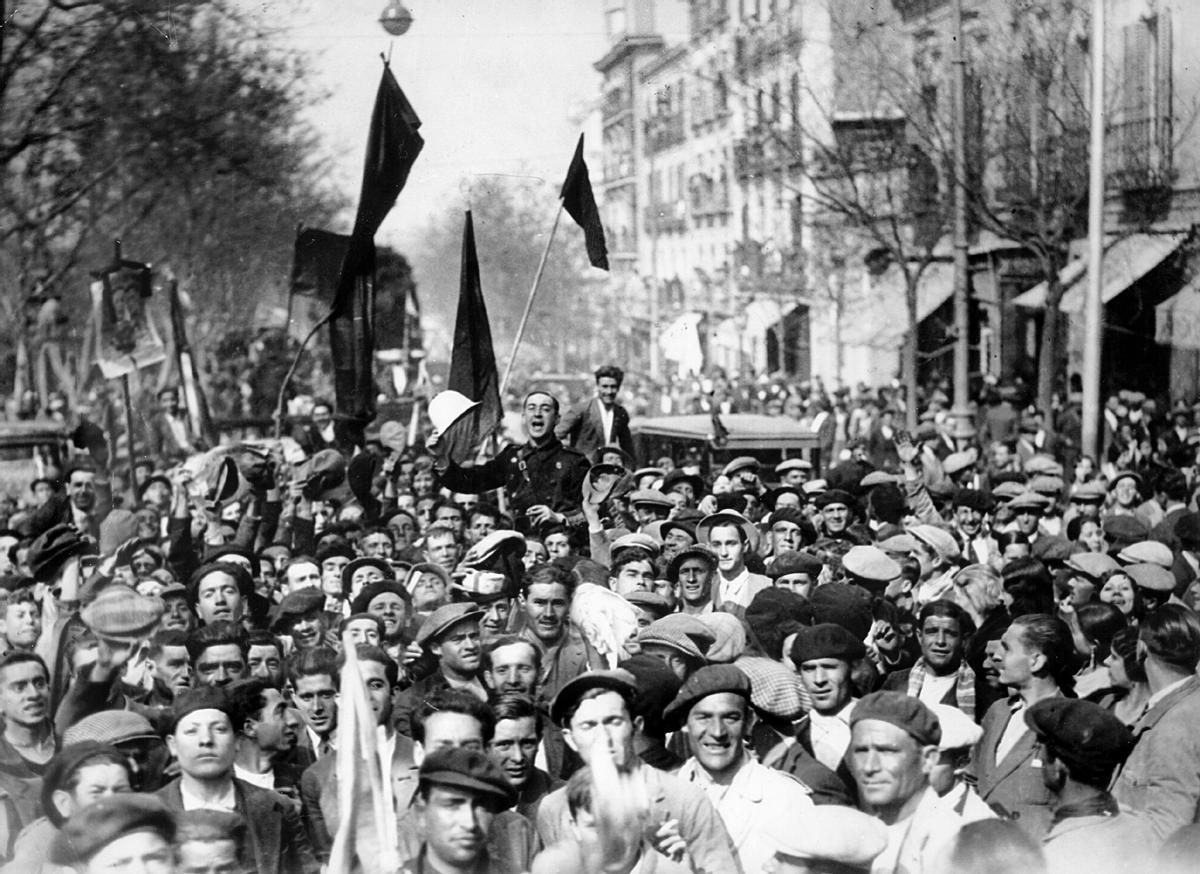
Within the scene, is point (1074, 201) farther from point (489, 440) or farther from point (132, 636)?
point (132, 636)

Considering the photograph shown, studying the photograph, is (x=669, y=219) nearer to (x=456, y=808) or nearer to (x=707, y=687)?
(x=707, y=687)

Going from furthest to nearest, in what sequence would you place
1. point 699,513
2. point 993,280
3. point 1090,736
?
point 993,280, point 699,513, point 1090,736

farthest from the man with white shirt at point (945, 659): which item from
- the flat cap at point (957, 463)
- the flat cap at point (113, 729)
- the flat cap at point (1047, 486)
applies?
the flat cap at point (957, 463)

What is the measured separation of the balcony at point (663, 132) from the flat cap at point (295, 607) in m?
38.7

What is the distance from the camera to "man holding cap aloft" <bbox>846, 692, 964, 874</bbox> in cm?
475

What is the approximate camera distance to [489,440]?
11.6 m

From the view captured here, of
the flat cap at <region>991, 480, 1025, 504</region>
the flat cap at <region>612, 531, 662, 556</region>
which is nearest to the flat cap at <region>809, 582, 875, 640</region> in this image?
the flat cap at <region>612, 531, 662, 556</region>

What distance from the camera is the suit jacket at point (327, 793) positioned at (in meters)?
5.37

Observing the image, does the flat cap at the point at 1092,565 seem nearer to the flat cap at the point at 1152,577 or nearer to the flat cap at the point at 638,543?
the flat cap at the point at 1152,577

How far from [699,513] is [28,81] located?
456 inches

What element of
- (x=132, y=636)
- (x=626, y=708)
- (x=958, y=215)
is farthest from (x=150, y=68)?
(x=626, y=708)

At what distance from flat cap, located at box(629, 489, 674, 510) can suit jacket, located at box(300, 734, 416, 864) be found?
14.9ft

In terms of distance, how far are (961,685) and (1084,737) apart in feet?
5.74

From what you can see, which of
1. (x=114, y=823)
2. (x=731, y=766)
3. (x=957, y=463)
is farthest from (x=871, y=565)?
(x=957, y=463)
